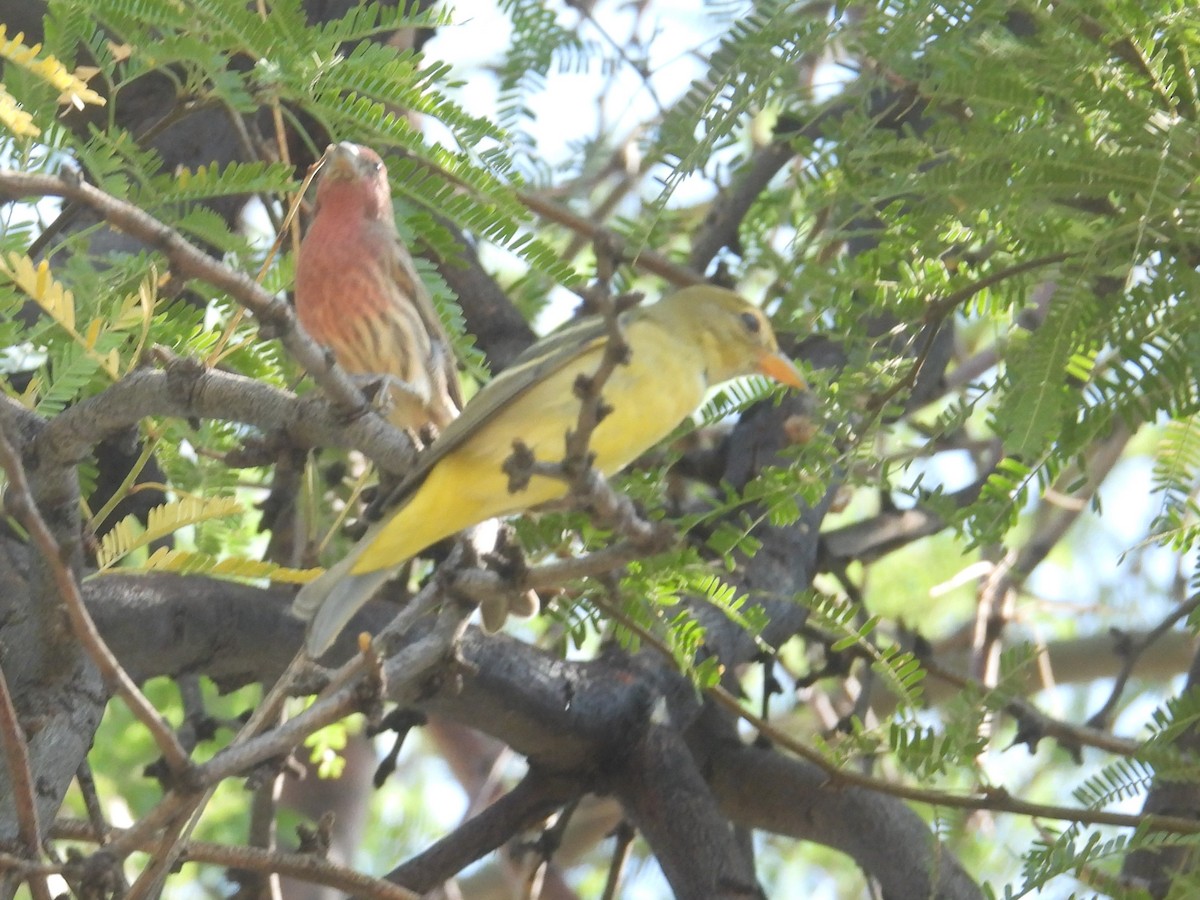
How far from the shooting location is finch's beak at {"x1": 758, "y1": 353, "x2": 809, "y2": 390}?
3.97 metres

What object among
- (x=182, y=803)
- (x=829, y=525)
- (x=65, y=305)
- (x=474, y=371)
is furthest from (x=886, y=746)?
(x=829, y=525)

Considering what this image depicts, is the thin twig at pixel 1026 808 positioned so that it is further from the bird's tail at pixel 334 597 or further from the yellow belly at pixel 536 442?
the bird's tail at pixel 334 597

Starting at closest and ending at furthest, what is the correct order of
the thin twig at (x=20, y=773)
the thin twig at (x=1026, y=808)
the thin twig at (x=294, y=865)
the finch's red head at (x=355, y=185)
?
the thin twig at (x=20, y=773) < the thin twig at (x=294, y=865) < the thin twig at (x=1026, y=808) < the finch's red head at (x=355, y=185)

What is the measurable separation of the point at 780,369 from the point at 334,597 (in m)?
1.38

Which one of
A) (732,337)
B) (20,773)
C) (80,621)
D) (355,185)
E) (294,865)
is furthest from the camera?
(355,185)

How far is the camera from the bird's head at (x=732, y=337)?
3.92m

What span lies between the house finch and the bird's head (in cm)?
75

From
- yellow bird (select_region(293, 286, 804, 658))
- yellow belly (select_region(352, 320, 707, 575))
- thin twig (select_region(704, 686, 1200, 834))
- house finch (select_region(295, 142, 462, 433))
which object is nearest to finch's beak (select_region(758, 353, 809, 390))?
yellow bird (select_region(293, 286, 804, 658))

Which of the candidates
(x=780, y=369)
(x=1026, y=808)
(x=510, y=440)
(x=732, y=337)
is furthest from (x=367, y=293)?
(x=1026, y=808)

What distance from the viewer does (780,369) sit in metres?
4.01

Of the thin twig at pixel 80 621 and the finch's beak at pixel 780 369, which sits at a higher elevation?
the finch's beak at pixel 780 369

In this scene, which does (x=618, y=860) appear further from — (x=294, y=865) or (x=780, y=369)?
(x=294, y=865)

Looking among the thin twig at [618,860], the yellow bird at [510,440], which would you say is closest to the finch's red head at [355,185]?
the yellow bird at [510,440]

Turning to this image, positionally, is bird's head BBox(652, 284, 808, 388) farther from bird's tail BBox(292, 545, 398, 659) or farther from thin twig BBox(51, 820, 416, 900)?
thin twig BBox(51, 820, 416, 900)
